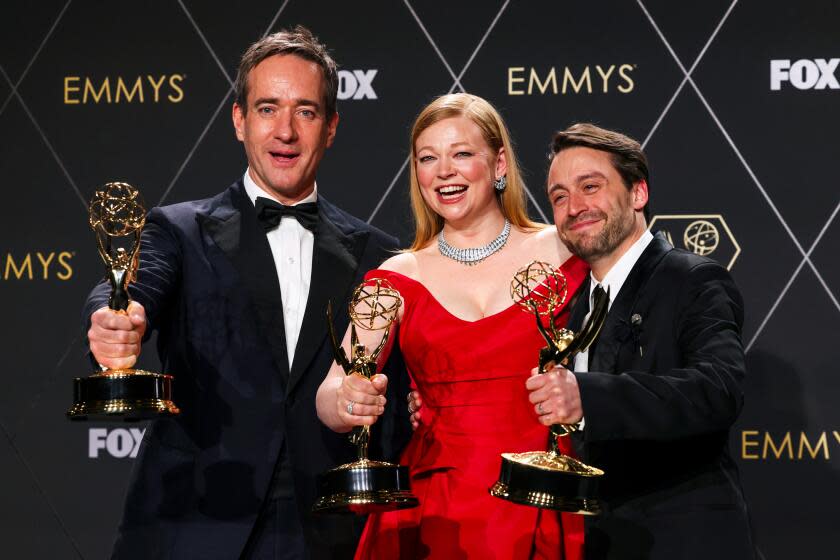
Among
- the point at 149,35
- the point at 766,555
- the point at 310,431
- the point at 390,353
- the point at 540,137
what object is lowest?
the point at 766,555

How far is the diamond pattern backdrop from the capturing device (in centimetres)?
376

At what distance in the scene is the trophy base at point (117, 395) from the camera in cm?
216

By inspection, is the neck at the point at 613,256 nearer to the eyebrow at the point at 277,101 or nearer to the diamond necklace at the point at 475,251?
the diamond necklace at the point at 475,251

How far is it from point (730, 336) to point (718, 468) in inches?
11.7

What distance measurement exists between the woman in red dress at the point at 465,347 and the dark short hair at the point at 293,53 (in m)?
0.31

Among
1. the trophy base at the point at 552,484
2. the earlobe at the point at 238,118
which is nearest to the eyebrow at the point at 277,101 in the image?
the earlobe at the point at 238,118

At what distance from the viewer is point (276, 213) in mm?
2877

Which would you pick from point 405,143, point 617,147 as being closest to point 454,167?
point 617,147

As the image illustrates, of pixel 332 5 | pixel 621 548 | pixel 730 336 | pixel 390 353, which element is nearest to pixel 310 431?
pixel 390 353

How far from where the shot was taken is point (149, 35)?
4152 millimetres

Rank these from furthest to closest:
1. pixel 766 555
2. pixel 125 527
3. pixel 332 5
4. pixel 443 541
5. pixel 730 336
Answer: pixel 332 5, pixel 766 555, pixel 125 527, pixel 443 541, pixel 730 336

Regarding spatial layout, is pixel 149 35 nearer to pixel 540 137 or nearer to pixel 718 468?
pixel 540 137

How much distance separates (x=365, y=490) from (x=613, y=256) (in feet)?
2.68

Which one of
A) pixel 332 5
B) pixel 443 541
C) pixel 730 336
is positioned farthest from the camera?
pixel 332 5
